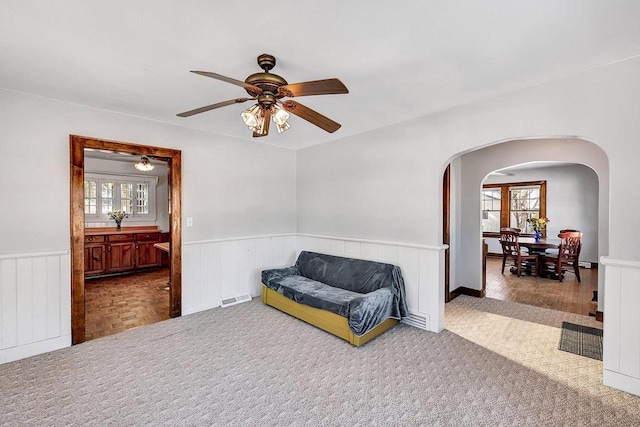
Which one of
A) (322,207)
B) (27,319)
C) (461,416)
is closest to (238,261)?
(322,207)

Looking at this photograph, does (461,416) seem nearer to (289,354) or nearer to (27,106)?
(289,354)

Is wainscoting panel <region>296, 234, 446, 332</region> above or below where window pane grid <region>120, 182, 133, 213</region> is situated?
below

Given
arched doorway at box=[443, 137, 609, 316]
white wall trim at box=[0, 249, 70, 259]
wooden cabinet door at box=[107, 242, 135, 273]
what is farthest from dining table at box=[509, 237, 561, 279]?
wooden cabinet door at box=[107, 242, 135, 273]

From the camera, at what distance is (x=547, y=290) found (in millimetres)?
4754

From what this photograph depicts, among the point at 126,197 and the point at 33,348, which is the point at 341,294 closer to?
the point at 33,348

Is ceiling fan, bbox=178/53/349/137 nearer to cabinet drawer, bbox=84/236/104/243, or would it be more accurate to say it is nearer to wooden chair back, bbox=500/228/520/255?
cabinet drawer, bbox=84/236/104/243

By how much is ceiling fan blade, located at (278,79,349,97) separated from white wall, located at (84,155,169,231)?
4866 millimetres

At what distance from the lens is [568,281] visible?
5371 mm

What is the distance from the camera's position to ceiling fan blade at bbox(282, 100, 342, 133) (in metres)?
2.05

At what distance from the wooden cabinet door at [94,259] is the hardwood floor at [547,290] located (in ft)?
22.8

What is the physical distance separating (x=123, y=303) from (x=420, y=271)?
412 centimetres

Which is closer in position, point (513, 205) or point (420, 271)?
point (420, 271)

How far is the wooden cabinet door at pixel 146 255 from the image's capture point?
19.7ft

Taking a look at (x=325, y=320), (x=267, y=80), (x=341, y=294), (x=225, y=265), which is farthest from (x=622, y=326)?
(x=225, y=265)
